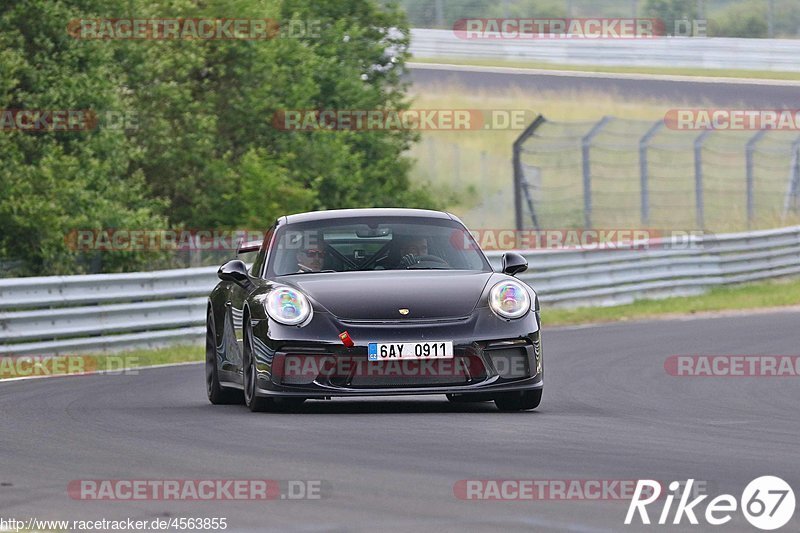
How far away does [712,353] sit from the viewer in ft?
50.3

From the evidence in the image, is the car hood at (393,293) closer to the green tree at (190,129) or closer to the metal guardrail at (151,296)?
the metal guardrail at (151,296)

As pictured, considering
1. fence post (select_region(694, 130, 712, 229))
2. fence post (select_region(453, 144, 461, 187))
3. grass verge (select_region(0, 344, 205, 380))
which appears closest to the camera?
grass verge (select_region(0, 344, 205, 380))

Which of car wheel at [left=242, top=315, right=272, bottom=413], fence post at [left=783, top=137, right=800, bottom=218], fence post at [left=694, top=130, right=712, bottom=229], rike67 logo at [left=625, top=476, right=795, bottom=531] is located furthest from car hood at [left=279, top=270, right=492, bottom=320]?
fence post at [left=783, top=137, right=800, bottom=218]

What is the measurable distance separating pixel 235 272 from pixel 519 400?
1.97 m

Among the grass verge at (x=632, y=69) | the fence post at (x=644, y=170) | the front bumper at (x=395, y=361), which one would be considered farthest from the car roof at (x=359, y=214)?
the grass verge at (x=632, y=69)

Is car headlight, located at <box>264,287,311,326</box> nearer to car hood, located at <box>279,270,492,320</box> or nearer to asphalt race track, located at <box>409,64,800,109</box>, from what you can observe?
car hood, located at <box>279,270,492,320</box>

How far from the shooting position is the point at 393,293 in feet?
31.1

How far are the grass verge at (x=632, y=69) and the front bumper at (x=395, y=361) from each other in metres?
35.4

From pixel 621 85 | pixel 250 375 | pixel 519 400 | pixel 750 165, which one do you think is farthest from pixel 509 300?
pixel 621 85

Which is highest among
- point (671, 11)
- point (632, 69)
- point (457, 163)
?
point (671, 11)

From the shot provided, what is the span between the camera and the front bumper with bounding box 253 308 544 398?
9.20 m

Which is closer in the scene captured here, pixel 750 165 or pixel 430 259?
pixel 430 259

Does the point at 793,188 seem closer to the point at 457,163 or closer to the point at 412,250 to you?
the point at 457,163

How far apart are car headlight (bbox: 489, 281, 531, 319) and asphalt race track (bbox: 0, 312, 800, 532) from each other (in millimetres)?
574
